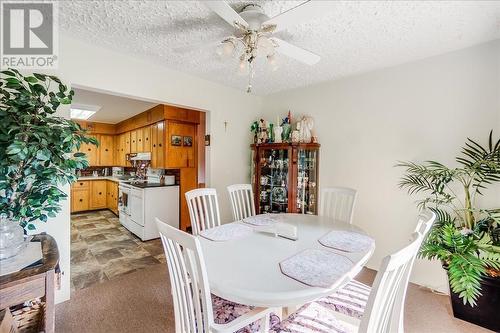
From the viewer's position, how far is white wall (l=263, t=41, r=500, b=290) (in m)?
2.06

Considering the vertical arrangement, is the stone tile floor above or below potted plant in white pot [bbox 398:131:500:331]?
below

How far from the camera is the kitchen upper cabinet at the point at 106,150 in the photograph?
233 inches

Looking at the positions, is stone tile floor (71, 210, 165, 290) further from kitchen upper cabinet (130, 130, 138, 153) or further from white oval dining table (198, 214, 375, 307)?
white oval dining table (198, 214, 375, 307)

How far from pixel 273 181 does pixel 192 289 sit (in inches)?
95.7

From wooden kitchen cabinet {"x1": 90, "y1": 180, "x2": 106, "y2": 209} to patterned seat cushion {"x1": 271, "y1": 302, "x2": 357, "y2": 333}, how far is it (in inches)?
236

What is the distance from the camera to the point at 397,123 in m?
2.48

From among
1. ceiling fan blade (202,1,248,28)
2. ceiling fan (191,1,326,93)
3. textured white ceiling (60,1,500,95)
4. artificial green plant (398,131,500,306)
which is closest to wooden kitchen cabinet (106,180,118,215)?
textured white ceiling (60,1,500,95)

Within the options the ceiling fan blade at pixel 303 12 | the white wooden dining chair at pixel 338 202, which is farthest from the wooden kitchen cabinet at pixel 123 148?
the ceiling fan blade at pixel 303 12

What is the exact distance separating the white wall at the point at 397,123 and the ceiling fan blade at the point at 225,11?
1.94 m

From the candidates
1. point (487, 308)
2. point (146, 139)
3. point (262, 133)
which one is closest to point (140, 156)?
point (146, 139)

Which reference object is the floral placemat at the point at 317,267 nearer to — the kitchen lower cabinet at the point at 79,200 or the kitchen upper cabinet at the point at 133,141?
the kitchen upper cabinet at the point at 133,141

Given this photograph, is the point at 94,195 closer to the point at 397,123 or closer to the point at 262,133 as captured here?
the point at 262,133

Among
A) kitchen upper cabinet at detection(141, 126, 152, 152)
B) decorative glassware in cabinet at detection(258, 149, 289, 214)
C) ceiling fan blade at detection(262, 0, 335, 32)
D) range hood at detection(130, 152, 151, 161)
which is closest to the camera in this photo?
ceiling fan blade at detection(262, 0, 335, 32)

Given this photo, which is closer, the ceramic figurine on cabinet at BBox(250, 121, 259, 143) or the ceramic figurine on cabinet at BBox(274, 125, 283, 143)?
the ceramic figurine on cabinet at BBox(274, 125, 283, 143)
